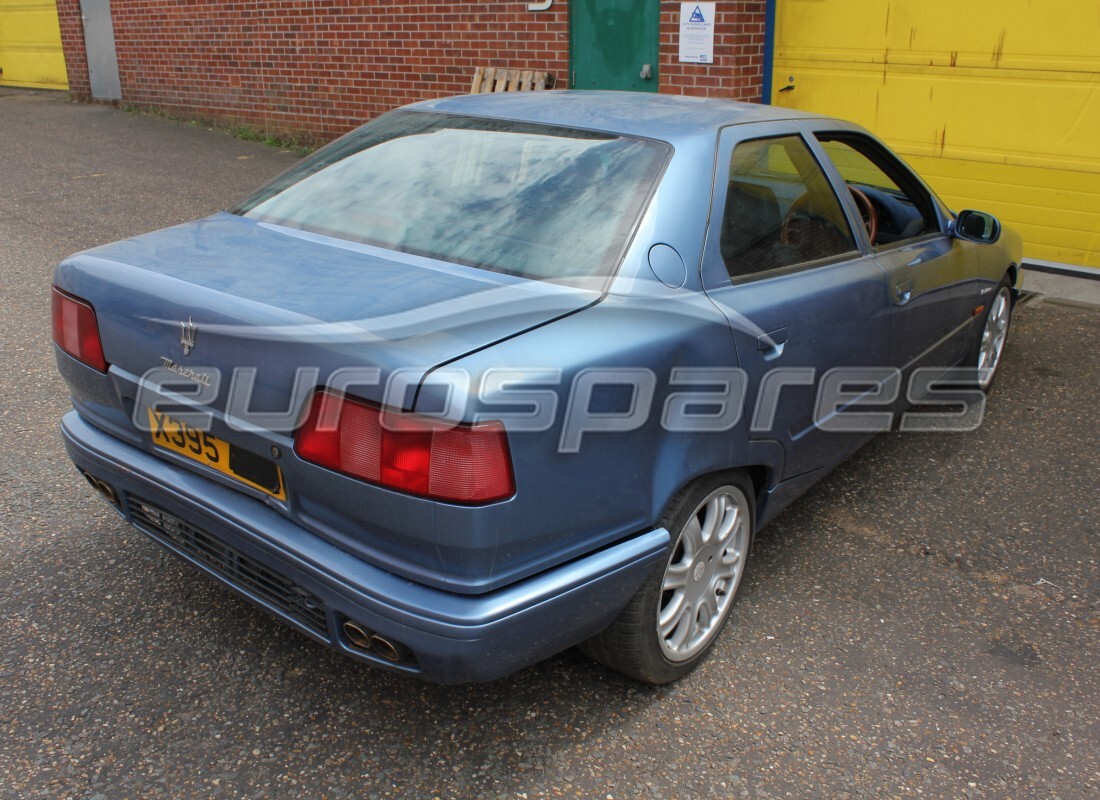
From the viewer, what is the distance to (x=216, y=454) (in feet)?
8.09

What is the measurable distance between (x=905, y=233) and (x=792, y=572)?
59.2 inches

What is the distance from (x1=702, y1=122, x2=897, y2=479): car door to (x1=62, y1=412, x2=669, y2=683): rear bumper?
2.21 feet

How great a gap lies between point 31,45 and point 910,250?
16.5 metres

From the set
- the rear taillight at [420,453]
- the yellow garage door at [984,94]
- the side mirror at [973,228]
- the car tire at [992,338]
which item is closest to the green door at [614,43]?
the yellow garage door at [984,94]

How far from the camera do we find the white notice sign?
7910mm

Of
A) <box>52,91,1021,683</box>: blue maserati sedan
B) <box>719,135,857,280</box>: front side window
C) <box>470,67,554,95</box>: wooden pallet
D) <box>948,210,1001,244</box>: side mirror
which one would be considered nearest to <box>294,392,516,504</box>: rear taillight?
<box>52,91,1021,683</box>: blue maserati sedan

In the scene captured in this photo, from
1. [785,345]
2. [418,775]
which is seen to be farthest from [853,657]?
[418,775]

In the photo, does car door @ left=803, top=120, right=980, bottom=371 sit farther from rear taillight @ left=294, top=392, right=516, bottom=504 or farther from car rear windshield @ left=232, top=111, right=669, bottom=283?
rear taillight @ left=294, top=392, right=516, bottom=504

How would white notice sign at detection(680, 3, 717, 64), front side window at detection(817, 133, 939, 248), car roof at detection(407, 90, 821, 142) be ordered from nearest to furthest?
car roof at detection(407, 90, 821, 142) → front side window at detection(817, 133, 939, 248) → white notice sign at detection(680, 3, 717, 64)

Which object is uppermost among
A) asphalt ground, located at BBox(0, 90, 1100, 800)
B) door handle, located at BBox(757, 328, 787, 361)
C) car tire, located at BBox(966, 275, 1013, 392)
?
door handle, located at BBox(757, 328, 787, 361)

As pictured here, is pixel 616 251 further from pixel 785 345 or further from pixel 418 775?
pixel 418 775

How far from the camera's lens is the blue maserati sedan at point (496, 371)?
2.18 meters

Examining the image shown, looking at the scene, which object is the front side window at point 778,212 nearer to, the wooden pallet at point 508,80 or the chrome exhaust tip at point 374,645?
the chrome exhaust tip at point 374,645

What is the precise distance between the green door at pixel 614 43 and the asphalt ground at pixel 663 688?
5297mm
